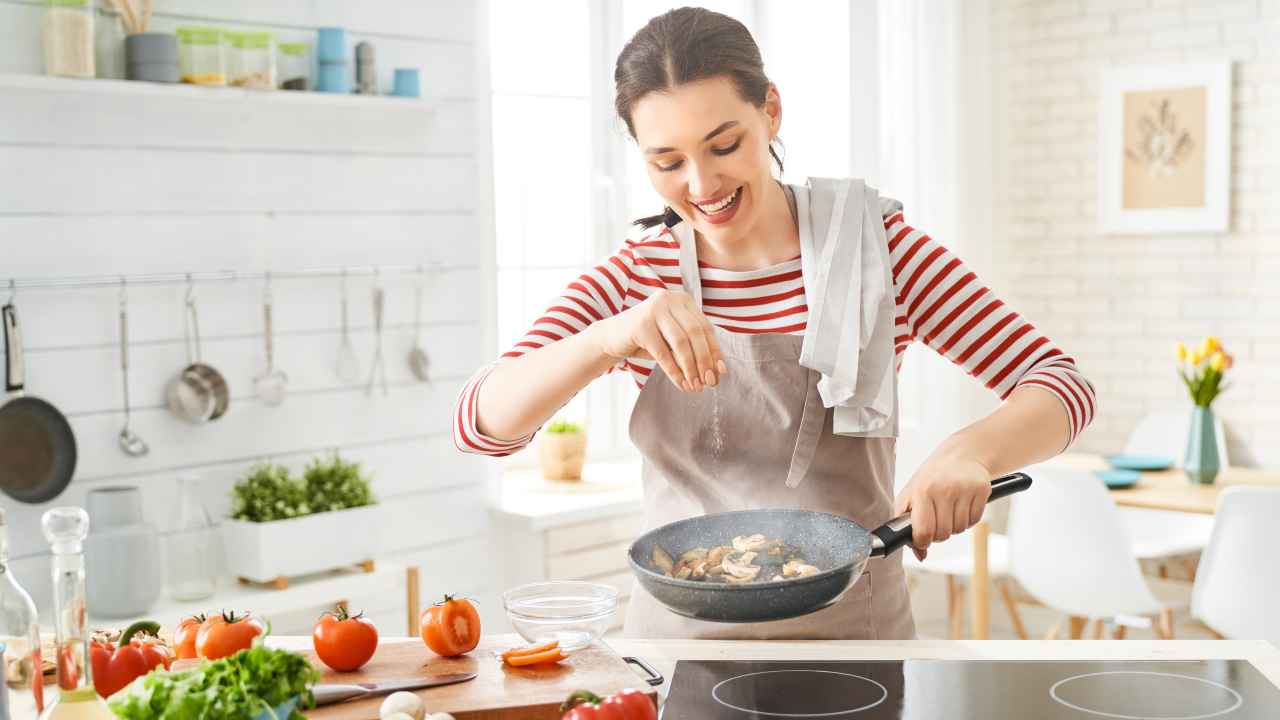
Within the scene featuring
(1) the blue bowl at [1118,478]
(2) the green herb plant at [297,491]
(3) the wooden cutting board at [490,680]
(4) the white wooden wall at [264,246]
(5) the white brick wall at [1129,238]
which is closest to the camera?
(3) the wooden cutting board at [490,680]

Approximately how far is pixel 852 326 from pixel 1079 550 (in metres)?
2.18

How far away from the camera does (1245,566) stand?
10.8 ft

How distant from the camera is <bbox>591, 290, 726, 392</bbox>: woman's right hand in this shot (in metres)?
1.51

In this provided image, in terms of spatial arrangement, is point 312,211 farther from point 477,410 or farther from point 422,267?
point 477,410

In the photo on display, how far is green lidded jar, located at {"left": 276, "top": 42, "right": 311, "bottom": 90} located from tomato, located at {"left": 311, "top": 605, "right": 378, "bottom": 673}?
1.88 m

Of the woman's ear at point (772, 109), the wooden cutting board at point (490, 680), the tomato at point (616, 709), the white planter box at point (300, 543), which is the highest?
the woman's ear at point (772, 109)

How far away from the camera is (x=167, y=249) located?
295 centimetres

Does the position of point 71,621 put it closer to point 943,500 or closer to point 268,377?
point 943,500

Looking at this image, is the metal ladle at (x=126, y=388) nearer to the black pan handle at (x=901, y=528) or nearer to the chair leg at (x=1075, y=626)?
the black pan handle at (x=901, y=528)

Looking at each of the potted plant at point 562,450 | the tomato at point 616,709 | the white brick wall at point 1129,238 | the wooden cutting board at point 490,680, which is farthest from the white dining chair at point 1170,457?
the tomato at point 616,709

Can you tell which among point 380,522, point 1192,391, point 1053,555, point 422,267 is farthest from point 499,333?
point 1192,391

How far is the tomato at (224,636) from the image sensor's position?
1.47m

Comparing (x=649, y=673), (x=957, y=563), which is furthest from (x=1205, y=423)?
(x=649, y=673)

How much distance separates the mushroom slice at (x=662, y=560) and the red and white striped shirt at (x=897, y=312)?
256 mm
